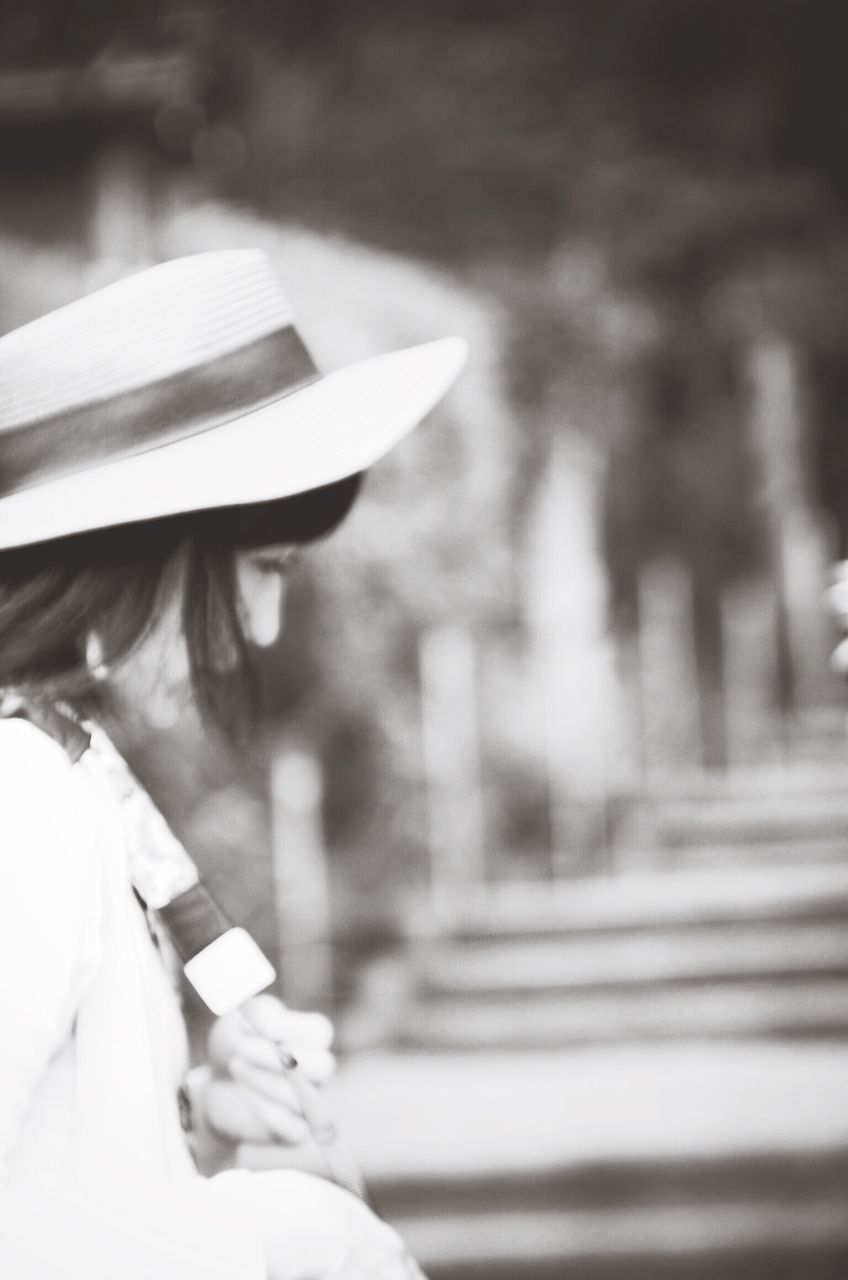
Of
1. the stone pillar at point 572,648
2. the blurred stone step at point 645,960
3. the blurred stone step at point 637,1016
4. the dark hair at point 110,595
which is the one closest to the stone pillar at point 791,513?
the stone pillar at point 572,648

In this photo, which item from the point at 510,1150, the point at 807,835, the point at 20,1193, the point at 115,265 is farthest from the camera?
the point at 807,835

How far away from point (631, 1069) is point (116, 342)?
3026 millimetres

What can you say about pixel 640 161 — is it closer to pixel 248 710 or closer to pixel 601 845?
pixel 601 845

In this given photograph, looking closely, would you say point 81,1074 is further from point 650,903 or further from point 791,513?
point 791,513

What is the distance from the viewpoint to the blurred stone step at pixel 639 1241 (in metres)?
2.73

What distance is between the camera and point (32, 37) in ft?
12.4

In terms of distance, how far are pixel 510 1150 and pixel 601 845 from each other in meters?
1.58

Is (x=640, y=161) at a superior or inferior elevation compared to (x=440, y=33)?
inferior

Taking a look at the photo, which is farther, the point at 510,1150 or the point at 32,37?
the point at 32,37

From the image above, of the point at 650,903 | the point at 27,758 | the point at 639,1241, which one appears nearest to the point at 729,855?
the point at 650,903

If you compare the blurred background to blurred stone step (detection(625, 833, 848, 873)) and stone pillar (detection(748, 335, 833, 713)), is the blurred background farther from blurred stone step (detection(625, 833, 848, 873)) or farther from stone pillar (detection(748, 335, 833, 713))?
stone pillar (detection(748, 335, 833, 713))

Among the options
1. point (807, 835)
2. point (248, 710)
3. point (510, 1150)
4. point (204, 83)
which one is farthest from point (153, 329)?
point (807, 835)

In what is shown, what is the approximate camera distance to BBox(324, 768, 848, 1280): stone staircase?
2.82 metres

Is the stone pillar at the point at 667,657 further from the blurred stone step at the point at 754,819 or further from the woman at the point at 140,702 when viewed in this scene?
the woman at the point at 140,702
